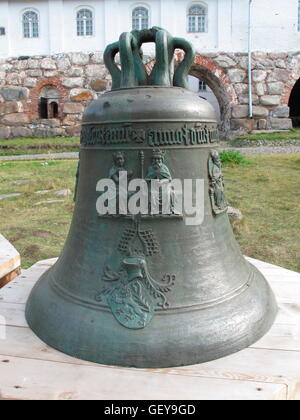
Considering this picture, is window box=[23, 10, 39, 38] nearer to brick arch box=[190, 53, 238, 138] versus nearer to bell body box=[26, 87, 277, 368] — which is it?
brick arch box=[190, 53, 238, 138]

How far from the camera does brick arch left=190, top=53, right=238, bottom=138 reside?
43.1 feet

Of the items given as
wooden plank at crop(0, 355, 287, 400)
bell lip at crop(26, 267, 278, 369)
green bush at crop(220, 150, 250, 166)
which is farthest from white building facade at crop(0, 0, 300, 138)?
wooden plank at crop(0, 355, 287, 400)

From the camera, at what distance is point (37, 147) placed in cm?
1239

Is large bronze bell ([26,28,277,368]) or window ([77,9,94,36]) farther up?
window ([77,9,94,36])

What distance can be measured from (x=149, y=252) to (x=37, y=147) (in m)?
11.3

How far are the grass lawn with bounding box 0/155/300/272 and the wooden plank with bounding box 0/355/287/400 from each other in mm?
2192

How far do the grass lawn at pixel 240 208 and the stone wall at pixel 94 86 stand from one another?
533cm

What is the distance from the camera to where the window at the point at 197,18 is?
1324 centimetres

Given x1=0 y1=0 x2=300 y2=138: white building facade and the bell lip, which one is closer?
the bell lip

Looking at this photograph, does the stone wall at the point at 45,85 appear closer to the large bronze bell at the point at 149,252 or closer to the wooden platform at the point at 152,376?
the large bronze bell at the point at 149,252

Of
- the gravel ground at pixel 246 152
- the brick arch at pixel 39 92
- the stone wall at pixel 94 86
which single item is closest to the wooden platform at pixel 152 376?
the gravel ground at pixel 246 152
